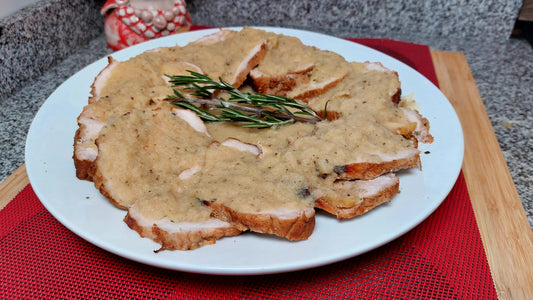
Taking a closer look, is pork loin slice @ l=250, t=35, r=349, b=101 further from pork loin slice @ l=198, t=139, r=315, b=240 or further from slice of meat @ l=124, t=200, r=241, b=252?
slice of meat @ l=124, t=200, r=241, b=252

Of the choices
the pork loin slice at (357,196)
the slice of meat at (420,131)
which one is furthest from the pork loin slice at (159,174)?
the slice of meat at (420,131)

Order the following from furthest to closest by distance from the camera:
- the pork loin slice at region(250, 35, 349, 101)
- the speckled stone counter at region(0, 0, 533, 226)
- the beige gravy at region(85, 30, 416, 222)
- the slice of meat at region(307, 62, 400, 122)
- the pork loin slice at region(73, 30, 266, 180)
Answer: the speckled stone counter at region(0, 0, 533, 226) → the pork loin slice at region(250, 35, 349, 101) → the slice of meat at region(307, 62, 400, 122) → the pork loin slice at region(73, 30, 266, 180) → the beige gravy at region(85, 30, 416, 222)

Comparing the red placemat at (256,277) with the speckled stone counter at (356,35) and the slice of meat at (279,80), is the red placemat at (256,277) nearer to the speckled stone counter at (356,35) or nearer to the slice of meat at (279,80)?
the speckled stone counter at (356,35)

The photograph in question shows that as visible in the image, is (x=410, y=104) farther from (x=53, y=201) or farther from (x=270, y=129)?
(x=53, y=201)

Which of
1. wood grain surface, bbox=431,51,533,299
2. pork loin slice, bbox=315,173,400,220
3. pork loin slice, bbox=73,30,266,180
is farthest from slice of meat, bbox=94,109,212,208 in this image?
wood grain surface, bbox=431,51,533,299

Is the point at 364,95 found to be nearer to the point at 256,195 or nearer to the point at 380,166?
the point at 380,166

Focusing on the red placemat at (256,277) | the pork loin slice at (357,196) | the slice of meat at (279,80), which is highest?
the pork loin slice at (357,196)
